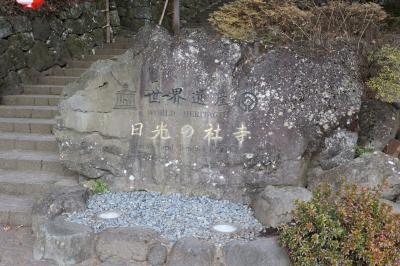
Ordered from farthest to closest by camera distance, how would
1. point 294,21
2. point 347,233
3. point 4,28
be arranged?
1. point 4,28
2. point 294,21
3. point 347,233

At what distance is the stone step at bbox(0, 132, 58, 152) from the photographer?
6836 mm

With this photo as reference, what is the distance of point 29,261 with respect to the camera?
450 centimetres

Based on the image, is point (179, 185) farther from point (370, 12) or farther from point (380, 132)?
point (370, 12)

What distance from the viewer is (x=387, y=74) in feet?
17.8

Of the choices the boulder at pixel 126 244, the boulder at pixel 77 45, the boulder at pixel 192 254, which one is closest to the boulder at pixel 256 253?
the boulder at pixel 192 254

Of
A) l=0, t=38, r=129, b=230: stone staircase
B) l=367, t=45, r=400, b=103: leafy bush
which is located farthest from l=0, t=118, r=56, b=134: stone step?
l=367, t=45, r=400, b=103: leafy bush

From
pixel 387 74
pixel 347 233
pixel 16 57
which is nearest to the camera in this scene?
pixel 347 233

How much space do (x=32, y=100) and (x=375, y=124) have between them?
6.23 m

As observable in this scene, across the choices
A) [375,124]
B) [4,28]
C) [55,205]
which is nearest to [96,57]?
[4,28]

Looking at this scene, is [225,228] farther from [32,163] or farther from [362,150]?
[32,163]

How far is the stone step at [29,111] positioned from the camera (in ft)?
26.0

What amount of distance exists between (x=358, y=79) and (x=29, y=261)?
4221 mm

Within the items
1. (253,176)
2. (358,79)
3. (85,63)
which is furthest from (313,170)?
(85,63)

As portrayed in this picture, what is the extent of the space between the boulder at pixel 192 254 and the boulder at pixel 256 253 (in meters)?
0.17
